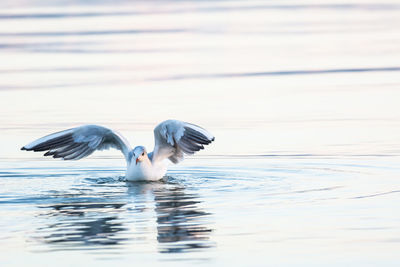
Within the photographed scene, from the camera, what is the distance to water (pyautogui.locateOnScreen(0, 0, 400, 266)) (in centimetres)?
1167

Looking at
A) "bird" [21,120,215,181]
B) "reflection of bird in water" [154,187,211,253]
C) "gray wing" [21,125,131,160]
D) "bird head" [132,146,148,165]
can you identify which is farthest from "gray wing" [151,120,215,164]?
"reflection of bird in water" [154,187,211,253]

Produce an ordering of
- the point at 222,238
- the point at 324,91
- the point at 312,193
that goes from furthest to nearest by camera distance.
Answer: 1. the point at 324,91
2. the point at 312,193
3. the point at 222,238

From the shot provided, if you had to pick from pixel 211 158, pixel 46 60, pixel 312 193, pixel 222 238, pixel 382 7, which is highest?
pixel 382 7

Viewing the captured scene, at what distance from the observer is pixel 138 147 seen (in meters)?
16.2

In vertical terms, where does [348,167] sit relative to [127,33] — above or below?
below

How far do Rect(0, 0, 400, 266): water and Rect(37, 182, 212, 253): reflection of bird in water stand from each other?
0.03 m

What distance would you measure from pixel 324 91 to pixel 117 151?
490 cm

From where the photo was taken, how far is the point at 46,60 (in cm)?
2683

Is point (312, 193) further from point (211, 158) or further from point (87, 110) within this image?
point (87, 110)

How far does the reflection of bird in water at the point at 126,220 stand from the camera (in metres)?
11.7

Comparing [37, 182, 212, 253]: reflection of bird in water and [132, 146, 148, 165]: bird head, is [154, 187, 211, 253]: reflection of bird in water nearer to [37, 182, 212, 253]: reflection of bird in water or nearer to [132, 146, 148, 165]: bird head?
[37, 182, 212, 253]: reflection of bird in water

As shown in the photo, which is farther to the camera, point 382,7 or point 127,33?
point 382,7

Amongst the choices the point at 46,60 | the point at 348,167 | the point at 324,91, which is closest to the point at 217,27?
the point at 46,60

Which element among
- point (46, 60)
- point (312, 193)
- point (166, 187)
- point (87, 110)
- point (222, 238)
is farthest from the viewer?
point (46, 60)
